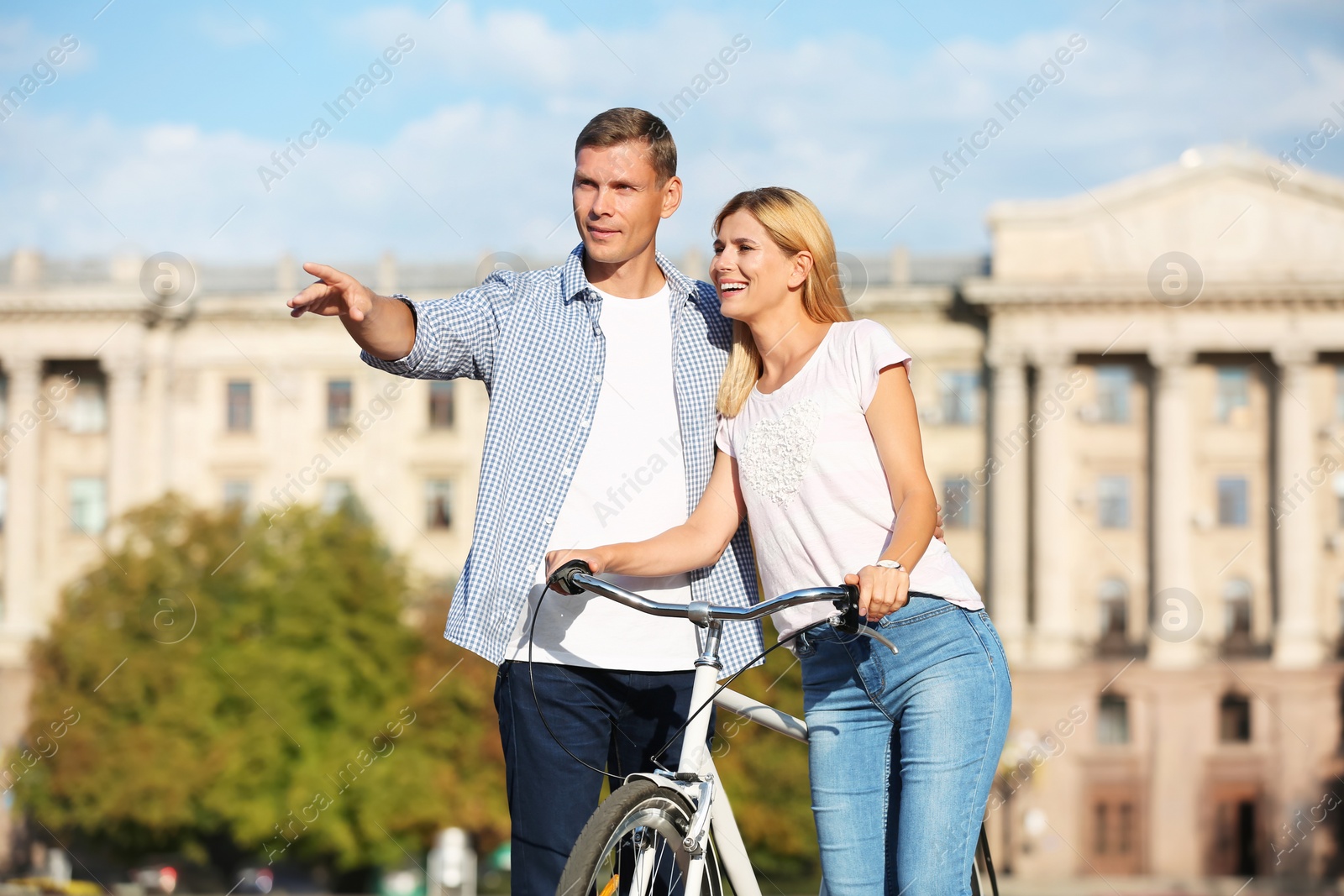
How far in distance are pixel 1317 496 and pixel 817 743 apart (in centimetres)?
4395

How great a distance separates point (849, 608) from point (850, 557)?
0.34m

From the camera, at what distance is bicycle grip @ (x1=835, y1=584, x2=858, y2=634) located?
302cm

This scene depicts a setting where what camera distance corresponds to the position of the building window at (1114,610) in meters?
44.2

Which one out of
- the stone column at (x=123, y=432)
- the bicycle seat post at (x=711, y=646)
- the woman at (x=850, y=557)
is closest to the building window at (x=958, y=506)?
the stone column at (x=123, y=432)

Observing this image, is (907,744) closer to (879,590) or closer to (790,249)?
(879,590)

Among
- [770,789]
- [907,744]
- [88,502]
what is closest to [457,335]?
[907,744]

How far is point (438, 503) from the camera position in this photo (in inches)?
1821

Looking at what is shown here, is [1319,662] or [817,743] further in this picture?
[1319,662]

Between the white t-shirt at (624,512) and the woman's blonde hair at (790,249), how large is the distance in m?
0.15

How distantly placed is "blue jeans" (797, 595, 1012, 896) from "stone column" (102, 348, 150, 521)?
4639cm

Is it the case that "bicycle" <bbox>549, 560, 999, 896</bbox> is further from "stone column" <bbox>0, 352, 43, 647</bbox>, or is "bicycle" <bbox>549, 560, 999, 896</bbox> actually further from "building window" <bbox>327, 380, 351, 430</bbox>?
"stone column" <bbox>0, 352, 43, 647</bbox>

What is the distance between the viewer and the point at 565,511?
356 centimetres

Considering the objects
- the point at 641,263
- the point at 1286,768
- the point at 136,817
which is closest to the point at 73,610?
the point at 136,817

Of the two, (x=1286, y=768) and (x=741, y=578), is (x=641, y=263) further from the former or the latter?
(x=1286, y=768)
